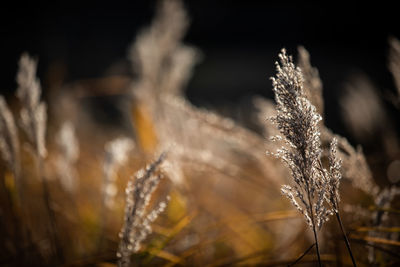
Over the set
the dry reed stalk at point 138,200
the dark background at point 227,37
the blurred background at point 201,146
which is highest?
the dark background at point 227,37

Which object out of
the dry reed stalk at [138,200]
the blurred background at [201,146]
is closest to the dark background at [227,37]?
the blurred background at [201,146]

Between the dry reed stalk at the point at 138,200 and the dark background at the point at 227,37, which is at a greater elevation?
the dark background at the point at 227,37

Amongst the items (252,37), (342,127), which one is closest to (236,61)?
(252,37)

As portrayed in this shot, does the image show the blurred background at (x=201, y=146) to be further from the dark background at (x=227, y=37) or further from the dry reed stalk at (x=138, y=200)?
the dry reed stalk at (x=138, y=200)

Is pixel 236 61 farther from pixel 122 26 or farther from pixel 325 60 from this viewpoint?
pixel 122 26

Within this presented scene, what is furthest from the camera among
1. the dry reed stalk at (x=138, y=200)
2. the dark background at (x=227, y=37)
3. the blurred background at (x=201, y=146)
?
the dark background at (x=227, y=37)

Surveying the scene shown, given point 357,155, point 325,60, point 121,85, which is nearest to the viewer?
point 357,155

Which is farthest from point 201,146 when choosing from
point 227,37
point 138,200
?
point 227,37

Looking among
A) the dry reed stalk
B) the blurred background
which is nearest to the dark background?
the blurred background
